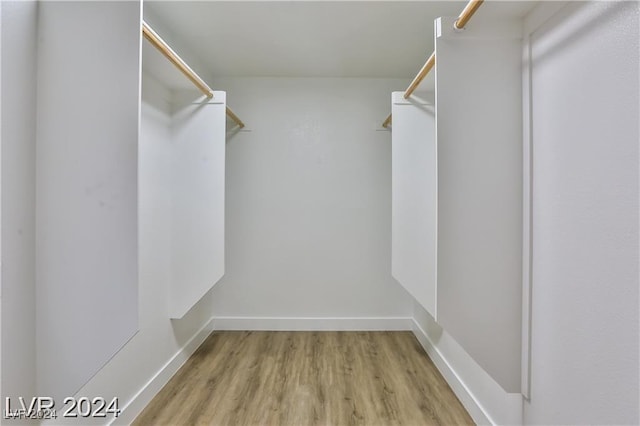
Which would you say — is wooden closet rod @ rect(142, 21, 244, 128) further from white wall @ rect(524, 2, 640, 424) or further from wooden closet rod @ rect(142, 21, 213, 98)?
white wall @ rect(524, 2, 640, 424)

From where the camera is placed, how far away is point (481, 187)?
122cm

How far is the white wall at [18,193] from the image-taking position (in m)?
0.96

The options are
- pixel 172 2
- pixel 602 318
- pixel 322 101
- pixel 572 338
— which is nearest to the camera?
pixel 602 318

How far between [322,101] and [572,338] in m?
2.40

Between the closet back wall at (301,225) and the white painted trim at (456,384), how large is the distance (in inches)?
18.7

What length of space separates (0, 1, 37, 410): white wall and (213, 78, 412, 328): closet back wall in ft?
5.77

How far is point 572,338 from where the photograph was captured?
3.32 feet

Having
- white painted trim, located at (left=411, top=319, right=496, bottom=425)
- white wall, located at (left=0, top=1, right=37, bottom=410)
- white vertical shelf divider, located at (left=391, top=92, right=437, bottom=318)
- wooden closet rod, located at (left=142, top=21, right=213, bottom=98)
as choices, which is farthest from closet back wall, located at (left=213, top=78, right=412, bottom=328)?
white wall, located at (left=0, top=1, right=37, bottom=410)

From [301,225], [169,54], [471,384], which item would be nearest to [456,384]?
[471,384]

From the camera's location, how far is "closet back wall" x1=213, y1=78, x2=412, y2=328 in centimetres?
277

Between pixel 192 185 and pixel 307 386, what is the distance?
4.75 feet

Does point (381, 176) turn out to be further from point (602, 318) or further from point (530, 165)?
point (602, 318)

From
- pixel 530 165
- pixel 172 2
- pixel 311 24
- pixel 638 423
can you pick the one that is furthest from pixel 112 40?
pixel 638 423

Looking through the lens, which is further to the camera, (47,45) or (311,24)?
(311,24)
